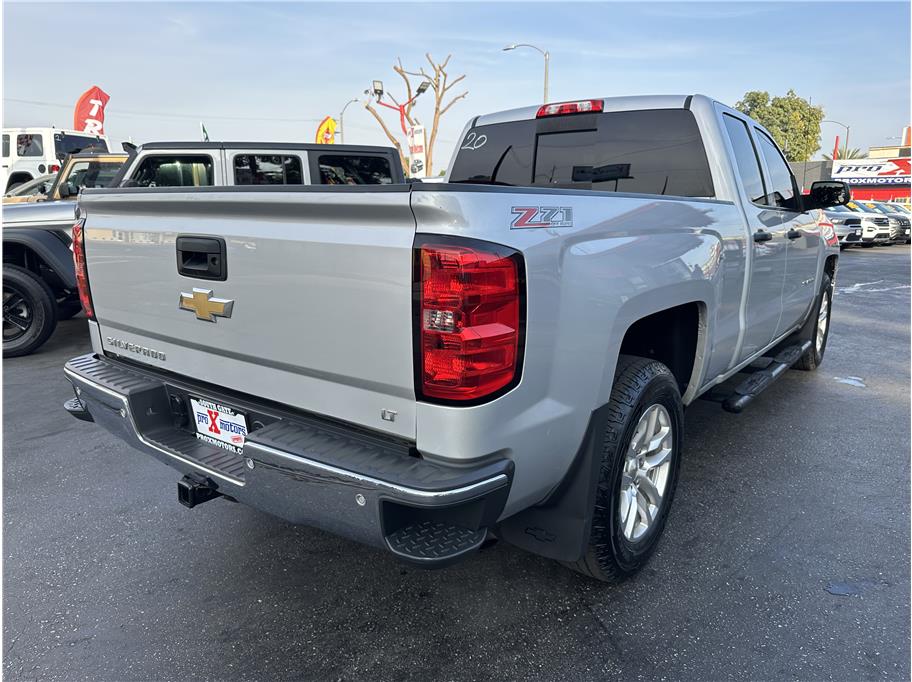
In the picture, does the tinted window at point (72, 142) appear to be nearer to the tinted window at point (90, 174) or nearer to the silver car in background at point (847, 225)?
the tinted window at point (90, 174)

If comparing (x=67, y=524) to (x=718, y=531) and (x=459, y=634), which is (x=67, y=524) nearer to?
(x=459, y=634)

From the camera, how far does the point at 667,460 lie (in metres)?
2.85

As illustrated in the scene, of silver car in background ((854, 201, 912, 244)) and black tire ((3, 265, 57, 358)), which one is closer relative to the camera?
black tire ((3, 265, 57, 358))

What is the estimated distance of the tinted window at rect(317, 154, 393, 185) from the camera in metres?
5.17

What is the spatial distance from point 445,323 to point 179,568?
1.87m

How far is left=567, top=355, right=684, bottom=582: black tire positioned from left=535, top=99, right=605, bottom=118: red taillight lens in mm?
1717

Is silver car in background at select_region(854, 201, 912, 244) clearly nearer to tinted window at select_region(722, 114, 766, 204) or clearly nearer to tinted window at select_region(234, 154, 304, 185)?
tinted window at select_region(722, 114, 766, 204)

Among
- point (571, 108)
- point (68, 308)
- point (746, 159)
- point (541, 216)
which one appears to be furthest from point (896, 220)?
point (541, 216)

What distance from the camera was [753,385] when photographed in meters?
3.77

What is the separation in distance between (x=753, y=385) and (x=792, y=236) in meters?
1.09

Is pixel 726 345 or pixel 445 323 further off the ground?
pixel 445 323

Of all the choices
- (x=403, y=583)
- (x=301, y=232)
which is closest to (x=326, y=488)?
(x=301, y=232)

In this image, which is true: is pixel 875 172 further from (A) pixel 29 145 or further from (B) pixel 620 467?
(B) pixel 620 467

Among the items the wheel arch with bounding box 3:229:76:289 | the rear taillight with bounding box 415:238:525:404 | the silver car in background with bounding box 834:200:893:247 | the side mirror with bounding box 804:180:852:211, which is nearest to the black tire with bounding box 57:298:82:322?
the wheel arch with bounding box 3:229:76:289
